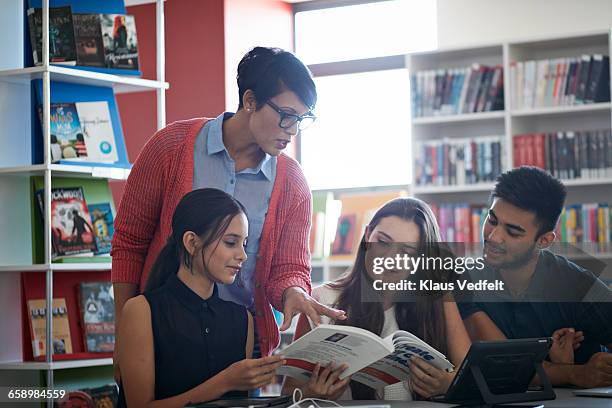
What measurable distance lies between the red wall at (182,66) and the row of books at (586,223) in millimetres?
2111

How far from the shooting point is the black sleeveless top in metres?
2.06

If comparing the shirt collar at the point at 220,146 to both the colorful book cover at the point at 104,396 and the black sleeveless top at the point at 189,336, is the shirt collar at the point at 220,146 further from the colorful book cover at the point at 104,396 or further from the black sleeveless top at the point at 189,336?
the colorful book cover at the point at 104,396

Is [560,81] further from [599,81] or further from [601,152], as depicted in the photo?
[601,152]

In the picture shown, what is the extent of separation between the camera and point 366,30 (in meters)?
6.01

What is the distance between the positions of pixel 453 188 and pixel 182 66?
188cm

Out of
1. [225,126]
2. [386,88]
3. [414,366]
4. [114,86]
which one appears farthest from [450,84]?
[414,366]

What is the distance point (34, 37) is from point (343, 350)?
2.01 m

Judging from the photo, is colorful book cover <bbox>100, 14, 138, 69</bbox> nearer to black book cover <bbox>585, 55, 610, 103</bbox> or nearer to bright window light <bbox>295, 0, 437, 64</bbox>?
black book cover <bbox>585, 55, 610, 103</bbox>

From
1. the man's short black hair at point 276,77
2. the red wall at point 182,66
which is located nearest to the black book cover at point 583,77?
the red wall at point 182,66

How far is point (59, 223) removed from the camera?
3334 mm

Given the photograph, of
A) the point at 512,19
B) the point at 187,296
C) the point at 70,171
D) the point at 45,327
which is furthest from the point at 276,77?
the point at 512,19

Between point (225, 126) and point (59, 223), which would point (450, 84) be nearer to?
point (59, 223)

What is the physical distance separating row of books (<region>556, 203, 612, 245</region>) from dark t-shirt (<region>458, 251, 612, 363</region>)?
7.94ft

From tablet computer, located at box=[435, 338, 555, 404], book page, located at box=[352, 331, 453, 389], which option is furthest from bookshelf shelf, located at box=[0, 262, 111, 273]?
tablet computer, located at box=[435, 338, 555, 404]
